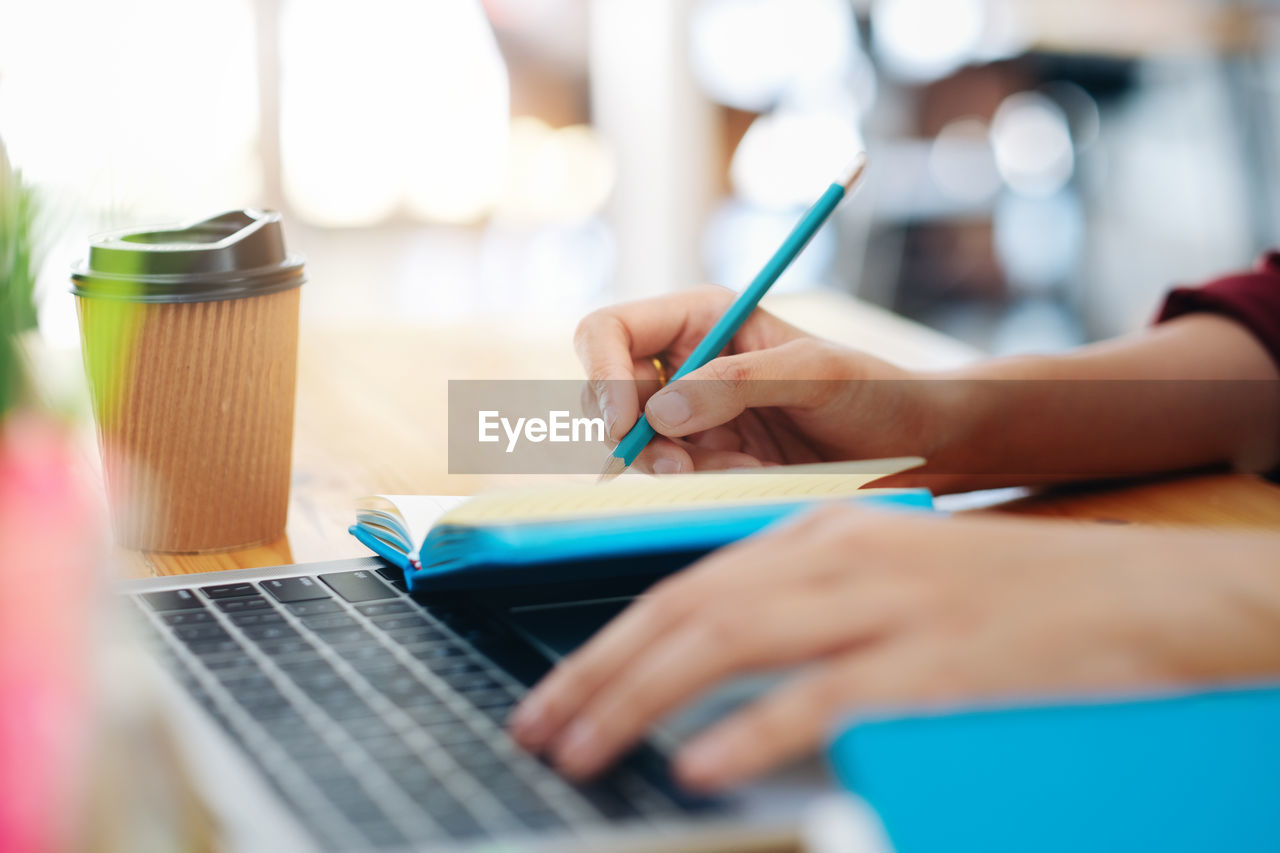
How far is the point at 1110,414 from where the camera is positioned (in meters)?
0.76

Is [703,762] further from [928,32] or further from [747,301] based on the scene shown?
[928,32]

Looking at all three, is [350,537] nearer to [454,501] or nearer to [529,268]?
[454,501]

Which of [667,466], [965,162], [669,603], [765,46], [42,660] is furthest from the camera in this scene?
[965,162]

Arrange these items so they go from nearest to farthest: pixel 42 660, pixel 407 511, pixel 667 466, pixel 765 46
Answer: pixel 42 660
pixel 407 511
pixel 667 466
pixel 765 46

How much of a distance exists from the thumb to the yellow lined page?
5 cm

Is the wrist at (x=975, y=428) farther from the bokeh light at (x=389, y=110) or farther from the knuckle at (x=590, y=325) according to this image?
the bokeh light at (x=389, y=110)

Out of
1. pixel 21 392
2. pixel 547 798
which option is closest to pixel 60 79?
pixel 21 392

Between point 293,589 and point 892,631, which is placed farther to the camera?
point 293,589

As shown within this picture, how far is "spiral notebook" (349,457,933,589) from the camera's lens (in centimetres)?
45

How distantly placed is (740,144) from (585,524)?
2.80 m

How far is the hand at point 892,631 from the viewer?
331 millimetres

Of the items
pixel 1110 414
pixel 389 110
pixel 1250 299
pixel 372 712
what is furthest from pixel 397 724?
pixel 389 110

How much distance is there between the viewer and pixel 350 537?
66 cm

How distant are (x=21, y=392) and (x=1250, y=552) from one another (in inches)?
15.0
